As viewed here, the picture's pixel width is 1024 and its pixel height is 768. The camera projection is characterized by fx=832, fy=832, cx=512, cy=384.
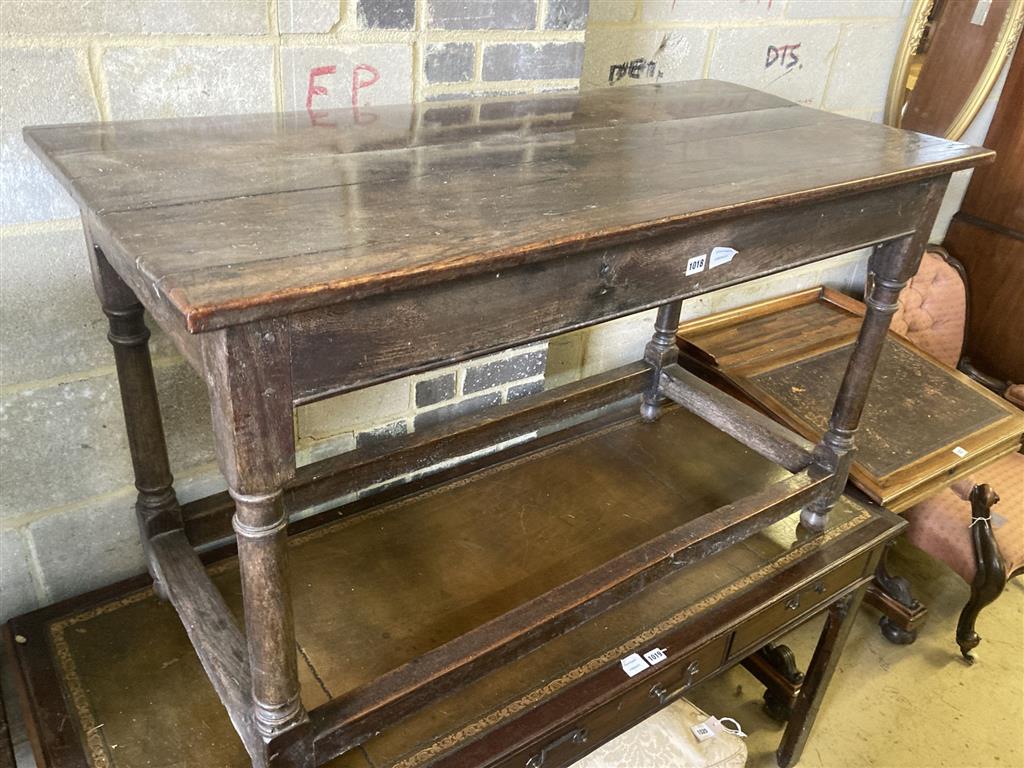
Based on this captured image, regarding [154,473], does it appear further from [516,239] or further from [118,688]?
[516,239]

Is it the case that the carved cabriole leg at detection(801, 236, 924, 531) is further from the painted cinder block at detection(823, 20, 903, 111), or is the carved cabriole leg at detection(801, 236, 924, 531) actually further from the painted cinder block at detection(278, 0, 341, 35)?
the painted cinder block at detection(823, 20, 903, 111)

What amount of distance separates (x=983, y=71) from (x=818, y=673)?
195cm

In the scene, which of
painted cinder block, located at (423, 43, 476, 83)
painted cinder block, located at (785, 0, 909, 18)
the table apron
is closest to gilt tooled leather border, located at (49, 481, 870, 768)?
the table apron

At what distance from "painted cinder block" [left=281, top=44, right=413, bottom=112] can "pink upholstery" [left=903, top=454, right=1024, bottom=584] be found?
1820mm

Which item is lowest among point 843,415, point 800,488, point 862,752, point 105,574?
point 862,752

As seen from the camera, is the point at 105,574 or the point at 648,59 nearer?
the point at 105,574

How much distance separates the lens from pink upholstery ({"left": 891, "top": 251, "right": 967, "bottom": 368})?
2.85 meters

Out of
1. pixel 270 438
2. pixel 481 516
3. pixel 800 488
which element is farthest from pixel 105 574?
pixel 800 488

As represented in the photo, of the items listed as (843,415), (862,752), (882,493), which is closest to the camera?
(843,415)

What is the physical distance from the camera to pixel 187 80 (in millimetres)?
1236

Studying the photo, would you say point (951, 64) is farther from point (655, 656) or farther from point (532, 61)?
point (655, 656)

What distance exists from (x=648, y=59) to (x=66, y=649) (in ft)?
5.53

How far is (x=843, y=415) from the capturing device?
64.4 inches

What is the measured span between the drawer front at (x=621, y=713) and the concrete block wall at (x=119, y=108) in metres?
0.69
